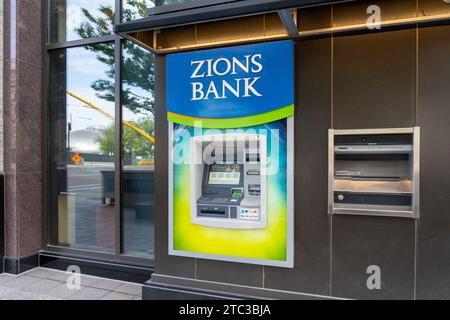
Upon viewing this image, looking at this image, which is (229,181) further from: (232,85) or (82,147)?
(82,147)

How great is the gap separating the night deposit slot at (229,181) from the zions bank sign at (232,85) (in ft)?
0.69

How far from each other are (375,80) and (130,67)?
3.21 m

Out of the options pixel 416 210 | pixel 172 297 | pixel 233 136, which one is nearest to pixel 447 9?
pixel 416 210

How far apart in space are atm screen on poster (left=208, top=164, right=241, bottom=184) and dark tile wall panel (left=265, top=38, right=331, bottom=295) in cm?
61

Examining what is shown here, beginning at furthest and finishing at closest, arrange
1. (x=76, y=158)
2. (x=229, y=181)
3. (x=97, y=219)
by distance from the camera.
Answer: (x=76, y=158) → (x=97, y=219) → (x=229, y=181)

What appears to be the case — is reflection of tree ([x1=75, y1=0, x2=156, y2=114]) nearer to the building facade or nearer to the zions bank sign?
the building facade

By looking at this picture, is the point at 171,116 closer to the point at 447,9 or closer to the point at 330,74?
the point at 330,74

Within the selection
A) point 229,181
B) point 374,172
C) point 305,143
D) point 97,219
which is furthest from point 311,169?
point 97,219

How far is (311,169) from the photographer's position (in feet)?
9.70

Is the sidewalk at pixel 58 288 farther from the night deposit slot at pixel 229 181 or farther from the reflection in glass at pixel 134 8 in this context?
the reflection in glass at pixel 134 8

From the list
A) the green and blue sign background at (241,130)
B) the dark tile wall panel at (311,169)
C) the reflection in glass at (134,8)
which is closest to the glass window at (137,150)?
the reflection in glass at (134,8)

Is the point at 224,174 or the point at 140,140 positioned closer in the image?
the point at 224,174

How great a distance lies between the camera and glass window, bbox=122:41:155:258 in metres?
4.40

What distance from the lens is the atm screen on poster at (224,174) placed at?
3.25 metres
